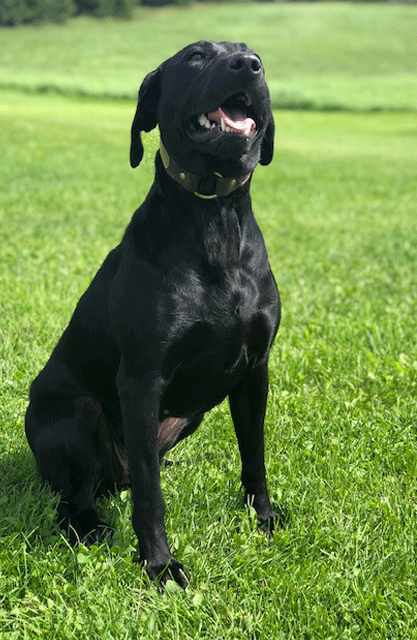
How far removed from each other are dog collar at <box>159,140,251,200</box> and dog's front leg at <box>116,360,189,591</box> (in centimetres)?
70

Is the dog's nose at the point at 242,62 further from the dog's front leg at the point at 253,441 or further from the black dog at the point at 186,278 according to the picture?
the dog's front leg at the point at 253,441

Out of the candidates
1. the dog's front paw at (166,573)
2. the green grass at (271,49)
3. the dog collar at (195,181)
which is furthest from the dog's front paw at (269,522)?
the green grass at (271,49)

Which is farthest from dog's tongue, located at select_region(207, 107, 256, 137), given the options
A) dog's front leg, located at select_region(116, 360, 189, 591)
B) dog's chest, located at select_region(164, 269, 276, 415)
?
dog's front leg, located at select_region(116, 360, 189, 591)

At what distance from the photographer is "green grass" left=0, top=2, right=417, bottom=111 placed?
42.7m

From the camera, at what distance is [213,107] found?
8.61ft

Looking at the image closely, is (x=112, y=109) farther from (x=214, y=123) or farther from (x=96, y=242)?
(x=214, y=123)

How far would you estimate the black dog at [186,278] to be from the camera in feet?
8.92

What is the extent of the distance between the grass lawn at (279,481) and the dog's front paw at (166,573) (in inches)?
1.6

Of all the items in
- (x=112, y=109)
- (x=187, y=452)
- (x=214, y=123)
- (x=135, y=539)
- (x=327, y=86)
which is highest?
(x=214, y=123)

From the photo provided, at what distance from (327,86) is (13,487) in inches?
1811

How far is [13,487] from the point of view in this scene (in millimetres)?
3379

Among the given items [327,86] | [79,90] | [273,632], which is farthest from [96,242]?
[327,86]

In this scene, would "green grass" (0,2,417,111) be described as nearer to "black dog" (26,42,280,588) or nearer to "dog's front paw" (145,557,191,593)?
"black dog" (26,42,280,588)

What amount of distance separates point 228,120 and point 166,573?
162 centimetres
